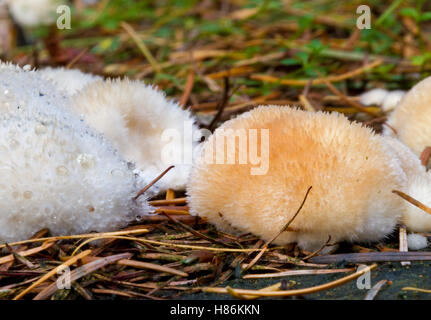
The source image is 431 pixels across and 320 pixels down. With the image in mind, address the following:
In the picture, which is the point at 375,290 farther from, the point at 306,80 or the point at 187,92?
the point at 306,80

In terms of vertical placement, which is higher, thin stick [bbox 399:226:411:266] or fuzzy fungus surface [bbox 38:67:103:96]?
fuzzy fungus surface [bbox 38:67:103:96]

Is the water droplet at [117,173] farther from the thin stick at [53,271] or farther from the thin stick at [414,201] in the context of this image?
the thin stick at [414,201]

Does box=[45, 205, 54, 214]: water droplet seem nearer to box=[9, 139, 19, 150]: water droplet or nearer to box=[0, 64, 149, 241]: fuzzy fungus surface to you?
box=[0, 64, 149, 241]: fuzzy fungus surface

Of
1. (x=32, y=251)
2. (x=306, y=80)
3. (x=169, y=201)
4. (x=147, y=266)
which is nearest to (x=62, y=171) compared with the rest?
(x=32, y=251)

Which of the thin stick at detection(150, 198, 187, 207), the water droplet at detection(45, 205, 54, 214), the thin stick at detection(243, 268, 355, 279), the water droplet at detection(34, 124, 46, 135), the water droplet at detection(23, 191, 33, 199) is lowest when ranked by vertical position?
the thin stick at detection(243, 268, 355, 279)

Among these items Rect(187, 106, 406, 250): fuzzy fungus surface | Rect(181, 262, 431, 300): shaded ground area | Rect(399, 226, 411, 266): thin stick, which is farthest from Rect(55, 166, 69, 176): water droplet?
Rect(399, 226, 411, 266): thin stick

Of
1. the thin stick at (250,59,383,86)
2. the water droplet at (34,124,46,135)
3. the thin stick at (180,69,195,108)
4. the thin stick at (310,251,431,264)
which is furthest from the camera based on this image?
the thin stick at (250,59,383,86)
